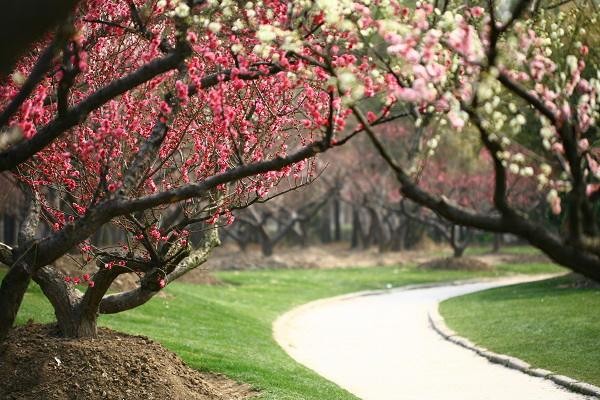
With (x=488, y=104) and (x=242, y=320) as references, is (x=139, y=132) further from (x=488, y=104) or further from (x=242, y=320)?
(x=242, y=320)

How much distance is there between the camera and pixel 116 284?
76.0 ft

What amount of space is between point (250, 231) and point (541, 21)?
51.7 meters

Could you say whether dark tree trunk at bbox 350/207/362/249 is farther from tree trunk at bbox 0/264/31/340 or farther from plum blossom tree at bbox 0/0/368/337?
tree trunk at bbox 0/264/31/340

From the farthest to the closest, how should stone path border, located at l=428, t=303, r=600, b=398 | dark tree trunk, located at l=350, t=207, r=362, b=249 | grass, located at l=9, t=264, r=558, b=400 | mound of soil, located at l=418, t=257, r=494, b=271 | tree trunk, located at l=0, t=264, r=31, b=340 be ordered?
dark tree trunk, located at l=350, t=207, r=362, b=249 < mound of soil, located at l=418, t=257, r=494, b=271 < grass, located at l=9, t=264, r=558, b=400 < stone path border, located at l=428, t=303, r=600, b=398 < tree trunk, located at l=0, t=264, r=31, b=340

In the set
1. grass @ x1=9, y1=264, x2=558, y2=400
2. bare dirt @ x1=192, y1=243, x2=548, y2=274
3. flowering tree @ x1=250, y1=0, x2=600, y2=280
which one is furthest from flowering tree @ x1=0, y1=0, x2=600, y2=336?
bare dirt @ x1=192, y1=243, x2=548, y2=274

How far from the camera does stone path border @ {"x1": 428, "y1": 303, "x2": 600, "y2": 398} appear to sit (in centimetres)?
1302

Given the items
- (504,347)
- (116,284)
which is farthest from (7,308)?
(116,284)

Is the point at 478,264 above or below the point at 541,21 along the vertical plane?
below

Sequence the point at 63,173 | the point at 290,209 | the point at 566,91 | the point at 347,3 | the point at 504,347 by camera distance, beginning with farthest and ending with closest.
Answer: the point at 290,209 → the point at 504,347 → the point at 63,173 → the point at 566,91 → the point at 347,3

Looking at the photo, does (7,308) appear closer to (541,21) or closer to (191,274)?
(541,21)

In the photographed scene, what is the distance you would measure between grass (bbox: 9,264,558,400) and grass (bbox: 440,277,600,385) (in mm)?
4561

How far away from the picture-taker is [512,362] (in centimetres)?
1566

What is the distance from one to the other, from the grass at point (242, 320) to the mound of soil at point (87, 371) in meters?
1.98

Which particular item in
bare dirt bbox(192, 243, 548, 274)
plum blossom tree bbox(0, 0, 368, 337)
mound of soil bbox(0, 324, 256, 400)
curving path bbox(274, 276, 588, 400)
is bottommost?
curving path bbox(274, 276, 588, 400)
